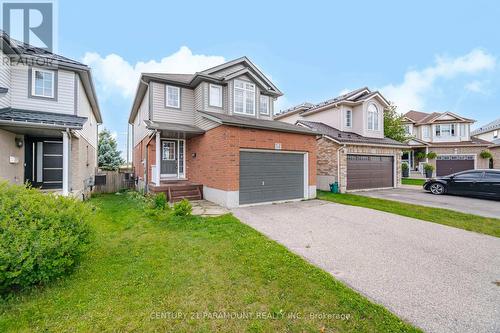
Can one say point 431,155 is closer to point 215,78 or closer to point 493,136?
point 493,136

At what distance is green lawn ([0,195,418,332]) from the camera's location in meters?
2.66

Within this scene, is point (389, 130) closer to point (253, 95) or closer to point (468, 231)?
point (253, 95)

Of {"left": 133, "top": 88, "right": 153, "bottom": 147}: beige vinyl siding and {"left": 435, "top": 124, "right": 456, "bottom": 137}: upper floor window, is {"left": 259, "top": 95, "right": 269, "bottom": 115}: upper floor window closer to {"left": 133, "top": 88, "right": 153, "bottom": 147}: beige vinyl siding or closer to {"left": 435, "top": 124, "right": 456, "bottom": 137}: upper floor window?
{"left": 133, "top": 88, "right": 153, "bottom": 147}: beige vinyl siding

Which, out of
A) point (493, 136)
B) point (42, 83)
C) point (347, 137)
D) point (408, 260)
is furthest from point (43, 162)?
point (493, 136)

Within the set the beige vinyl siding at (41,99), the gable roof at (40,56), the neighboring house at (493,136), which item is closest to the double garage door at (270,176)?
the beige vinyl siding at (41,99)

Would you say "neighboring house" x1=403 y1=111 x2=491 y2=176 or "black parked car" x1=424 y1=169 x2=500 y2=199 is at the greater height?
"neighboring house" x1=403 y1=111 x2=491 y2=176

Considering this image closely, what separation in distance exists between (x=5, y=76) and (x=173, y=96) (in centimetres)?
666

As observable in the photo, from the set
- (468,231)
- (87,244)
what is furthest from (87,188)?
(468,231)

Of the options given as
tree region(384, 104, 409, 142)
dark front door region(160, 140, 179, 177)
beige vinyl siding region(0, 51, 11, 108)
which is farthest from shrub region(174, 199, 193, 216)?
tree region(384, 104, 409, 142)

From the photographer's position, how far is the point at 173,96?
41.5 ft

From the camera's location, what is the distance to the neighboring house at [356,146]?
14719mm

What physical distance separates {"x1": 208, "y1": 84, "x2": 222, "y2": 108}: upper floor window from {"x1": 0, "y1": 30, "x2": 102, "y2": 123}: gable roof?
234 inches

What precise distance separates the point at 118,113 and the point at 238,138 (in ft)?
84.3

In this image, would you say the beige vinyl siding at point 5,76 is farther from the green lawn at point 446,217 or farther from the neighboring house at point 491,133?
the neighboring house at point 491,133
